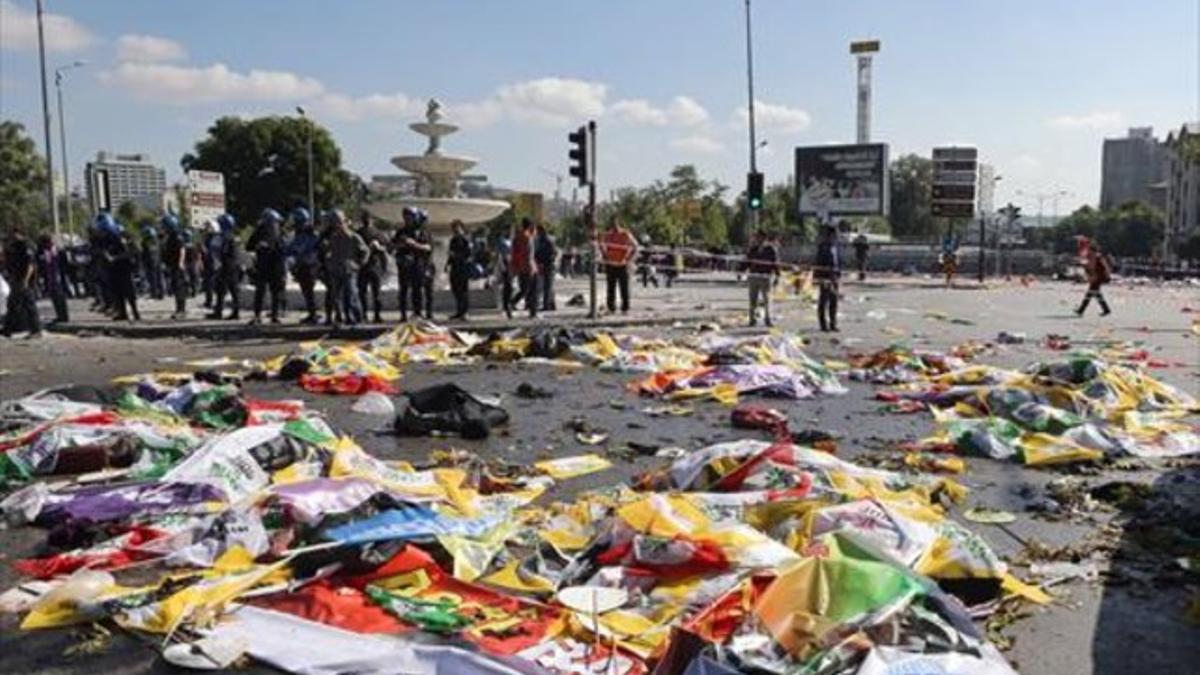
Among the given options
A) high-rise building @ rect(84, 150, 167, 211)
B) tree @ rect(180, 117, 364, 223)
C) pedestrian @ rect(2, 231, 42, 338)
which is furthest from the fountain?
high-rise building @ rect(84, 150, 167, 211)

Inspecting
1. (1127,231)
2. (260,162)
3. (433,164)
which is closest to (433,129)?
(433,164)

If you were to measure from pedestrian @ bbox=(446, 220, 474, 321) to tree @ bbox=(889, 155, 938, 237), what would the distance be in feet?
404

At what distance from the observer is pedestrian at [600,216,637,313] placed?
2105 centimetres

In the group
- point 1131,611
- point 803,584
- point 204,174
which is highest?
point 204,174

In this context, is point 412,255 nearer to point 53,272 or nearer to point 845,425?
point 53,272

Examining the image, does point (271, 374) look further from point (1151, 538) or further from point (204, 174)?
point (204, 174)

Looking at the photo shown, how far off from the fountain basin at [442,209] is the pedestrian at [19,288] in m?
8.88

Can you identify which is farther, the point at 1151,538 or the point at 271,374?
the point at 271,374

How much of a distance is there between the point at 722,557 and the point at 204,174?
2971cm

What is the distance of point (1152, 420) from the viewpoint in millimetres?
9477

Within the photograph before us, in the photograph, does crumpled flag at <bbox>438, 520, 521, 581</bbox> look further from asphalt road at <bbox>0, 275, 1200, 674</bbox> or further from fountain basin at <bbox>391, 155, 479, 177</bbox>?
fountain basin at <bbox>391, 155, 479, 177</bbox>

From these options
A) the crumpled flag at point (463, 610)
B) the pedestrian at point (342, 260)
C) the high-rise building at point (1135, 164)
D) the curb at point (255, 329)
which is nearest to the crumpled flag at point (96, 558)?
the crumpled flag at point (463, 610)

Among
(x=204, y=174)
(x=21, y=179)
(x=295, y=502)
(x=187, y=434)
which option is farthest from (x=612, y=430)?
(x=21, y=179)

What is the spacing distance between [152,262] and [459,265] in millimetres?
10791
